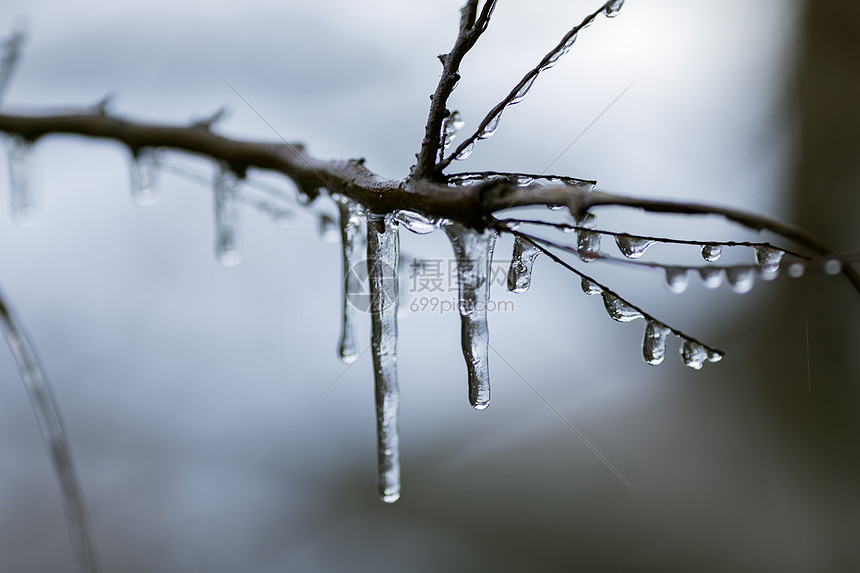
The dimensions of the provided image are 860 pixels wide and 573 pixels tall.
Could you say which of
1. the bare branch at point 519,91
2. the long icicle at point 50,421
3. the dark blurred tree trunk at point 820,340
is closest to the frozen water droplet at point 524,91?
the bare branch at point 519,91

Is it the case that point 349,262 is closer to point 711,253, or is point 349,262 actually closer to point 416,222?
point 416,222

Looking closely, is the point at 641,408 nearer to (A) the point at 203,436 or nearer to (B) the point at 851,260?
(A) the point at 203,436

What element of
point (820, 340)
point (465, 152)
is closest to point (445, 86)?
point (465, 152)

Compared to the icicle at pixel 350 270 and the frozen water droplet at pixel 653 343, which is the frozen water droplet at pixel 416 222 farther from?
the frozen water droplet at pixel 653 343

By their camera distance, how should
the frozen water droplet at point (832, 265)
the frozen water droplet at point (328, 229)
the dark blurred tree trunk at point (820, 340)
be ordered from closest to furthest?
the frozen water droplet at point (832, 265) → the frozen water droplet at point (328, 229) → the dark blurred tree trunk at point (820, 340)

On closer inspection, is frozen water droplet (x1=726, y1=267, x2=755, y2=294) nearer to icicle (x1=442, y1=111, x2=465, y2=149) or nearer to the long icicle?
icicle (x1=442, y1=111, x2=465, y2=149)

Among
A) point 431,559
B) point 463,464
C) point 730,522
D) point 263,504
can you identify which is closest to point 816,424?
point 730,522
